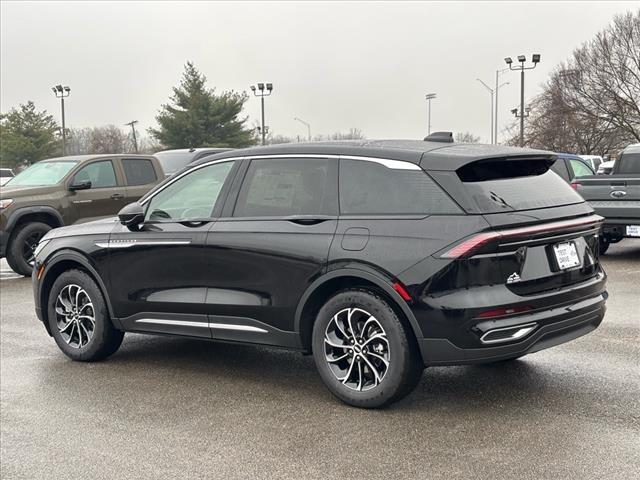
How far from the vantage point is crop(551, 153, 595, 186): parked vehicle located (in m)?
14.8

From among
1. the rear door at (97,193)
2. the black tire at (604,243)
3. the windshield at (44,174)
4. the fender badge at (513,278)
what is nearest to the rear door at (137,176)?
the rear door at (97,193)

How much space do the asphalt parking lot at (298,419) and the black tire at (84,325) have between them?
122 millimetres

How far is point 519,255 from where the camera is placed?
4.48 metres

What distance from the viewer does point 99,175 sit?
1290 cm

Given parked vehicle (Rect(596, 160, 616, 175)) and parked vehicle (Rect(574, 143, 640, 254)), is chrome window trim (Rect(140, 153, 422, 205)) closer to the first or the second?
parked vehicle (Rect(574, 143, 640, 254))

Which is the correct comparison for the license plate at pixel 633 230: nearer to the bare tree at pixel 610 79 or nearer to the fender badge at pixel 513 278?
the fender badge at pixel 513 278

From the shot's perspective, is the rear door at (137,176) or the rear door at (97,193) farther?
the rear door at (137,176)

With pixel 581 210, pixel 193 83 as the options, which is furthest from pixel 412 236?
pixel 193 83

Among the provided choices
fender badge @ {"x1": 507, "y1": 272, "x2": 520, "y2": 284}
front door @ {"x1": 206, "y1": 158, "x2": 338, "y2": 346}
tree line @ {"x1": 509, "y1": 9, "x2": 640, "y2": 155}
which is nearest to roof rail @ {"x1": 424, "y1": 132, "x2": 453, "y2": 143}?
front door @ {"x1": 206, "y1": 158, "x2": 338, "y2": 346}

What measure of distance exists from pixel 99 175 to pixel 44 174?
2.96ft

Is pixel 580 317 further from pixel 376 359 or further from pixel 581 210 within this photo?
pixel 376 359

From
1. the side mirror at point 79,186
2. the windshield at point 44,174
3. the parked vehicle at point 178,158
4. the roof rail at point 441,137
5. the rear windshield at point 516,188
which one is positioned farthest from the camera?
the parked vehicle at point 178,158

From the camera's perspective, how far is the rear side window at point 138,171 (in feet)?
43.5

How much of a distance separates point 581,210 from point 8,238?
31.1 ft
